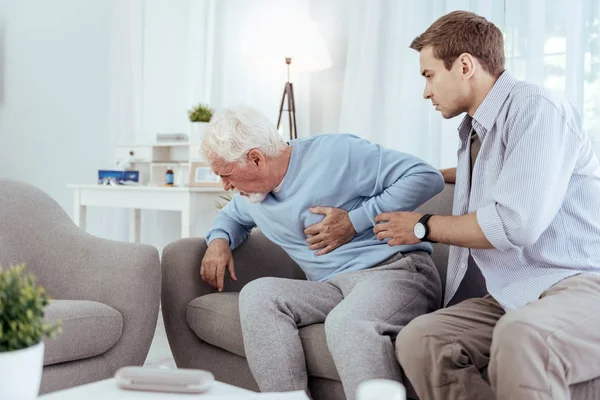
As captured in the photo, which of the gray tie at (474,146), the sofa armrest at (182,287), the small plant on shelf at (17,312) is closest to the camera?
the small plant on shelf at (17,312)

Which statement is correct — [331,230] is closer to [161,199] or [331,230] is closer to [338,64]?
[161,199]

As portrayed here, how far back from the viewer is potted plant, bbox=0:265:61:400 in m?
0.96

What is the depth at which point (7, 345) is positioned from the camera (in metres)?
0.97

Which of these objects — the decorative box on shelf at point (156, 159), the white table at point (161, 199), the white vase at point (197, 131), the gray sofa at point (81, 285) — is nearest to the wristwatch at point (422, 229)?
the gray sofa at point (81, 285)

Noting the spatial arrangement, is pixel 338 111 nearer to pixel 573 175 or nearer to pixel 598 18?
pixel 598 18

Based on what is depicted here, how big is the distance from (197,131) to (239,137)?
6.37ft

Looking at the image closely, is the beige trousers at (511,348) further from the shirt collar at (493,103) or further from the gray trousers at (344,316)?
the shirt collar at (493,103)

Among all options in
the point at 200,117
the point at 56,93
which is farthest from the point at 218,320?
the point at 56,93

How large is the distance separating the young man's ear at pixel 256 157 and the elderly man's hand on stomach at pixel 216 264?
0.28 meters

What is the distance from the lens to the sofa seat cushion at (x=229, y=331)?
1654 millimetres

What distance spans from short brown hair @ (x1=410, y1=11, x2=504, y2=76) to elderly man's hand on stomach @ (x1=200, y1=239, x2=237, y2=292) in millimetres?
810

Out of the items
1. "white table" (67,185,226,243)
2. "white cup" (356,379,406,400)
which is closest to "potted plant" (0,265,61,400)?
"white cup" (356,379,406,400)

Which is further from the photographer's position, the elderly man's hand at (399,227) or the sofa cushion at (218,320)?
the sofa cushion at (218,320)

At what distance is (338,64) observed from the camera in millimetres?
3766
